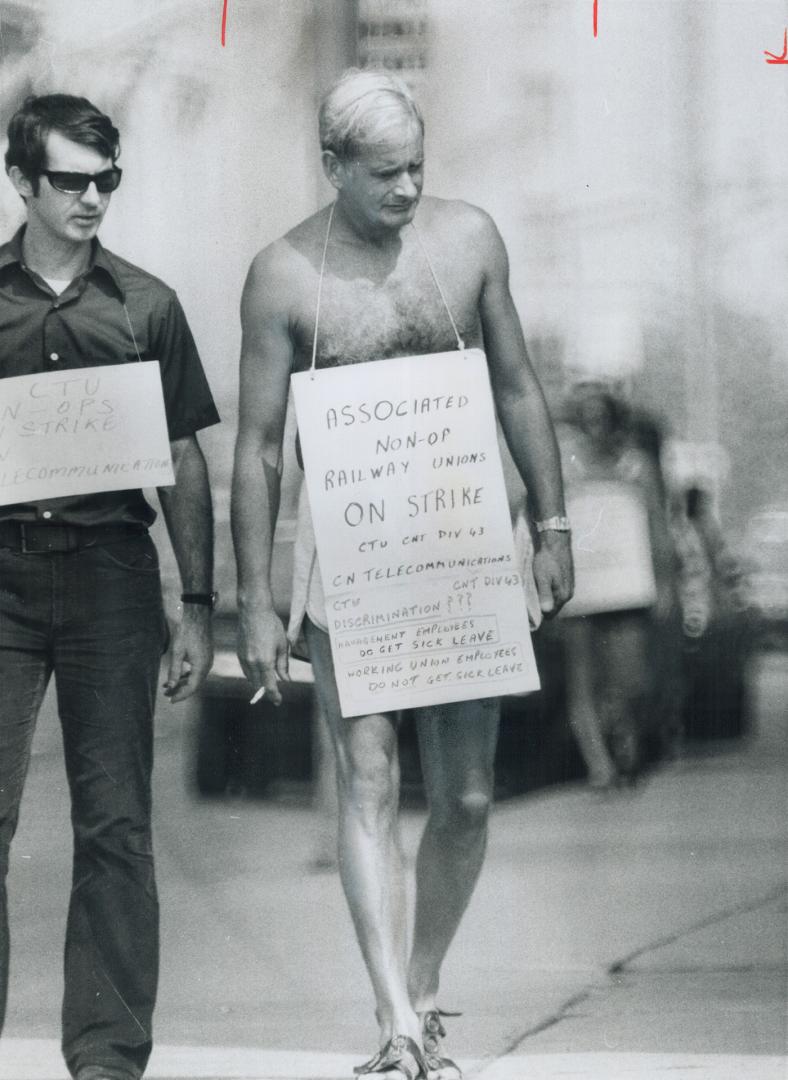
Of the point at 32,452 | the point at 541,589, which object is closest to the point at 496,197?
the point at 541,589

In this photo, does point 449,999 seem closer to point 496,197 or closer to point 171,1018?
point 171,1018

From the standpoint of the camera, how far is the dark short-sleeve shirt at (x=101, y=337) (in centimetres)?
423

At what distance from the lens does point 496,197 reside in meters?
4.41

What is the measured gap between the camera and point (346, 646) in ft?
14.1

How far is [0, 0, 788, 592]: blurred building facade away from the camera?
174 inches

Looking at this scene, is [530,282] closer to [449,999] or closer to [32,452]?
[32,452]

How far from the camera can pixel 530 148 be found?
4422 millimetres

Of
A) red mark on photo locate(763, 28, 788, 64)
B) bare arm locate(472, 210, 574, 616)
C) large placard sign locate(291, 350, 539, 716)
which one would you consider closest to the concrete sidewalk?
large placard sign locate(291, 350, 539, 716)

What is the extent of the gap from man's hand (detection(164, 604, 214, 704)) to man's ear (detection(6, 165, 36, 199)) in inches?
42.2

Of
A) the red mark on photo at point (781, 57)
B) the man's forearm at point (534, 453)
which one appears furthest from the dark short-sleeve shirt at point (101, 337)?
the red mark on photo at point (781, 57)

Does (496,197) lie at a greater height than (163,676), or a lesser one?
greater

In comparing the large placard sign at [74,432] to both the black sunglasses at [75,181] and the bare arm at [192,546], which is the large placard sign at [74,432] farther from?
the black sunglasses at [75,181]

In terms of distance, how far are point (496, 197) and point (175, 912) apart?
194cm

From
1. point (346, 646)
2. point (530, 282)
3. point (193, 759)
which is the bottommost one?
point (193, 759)
